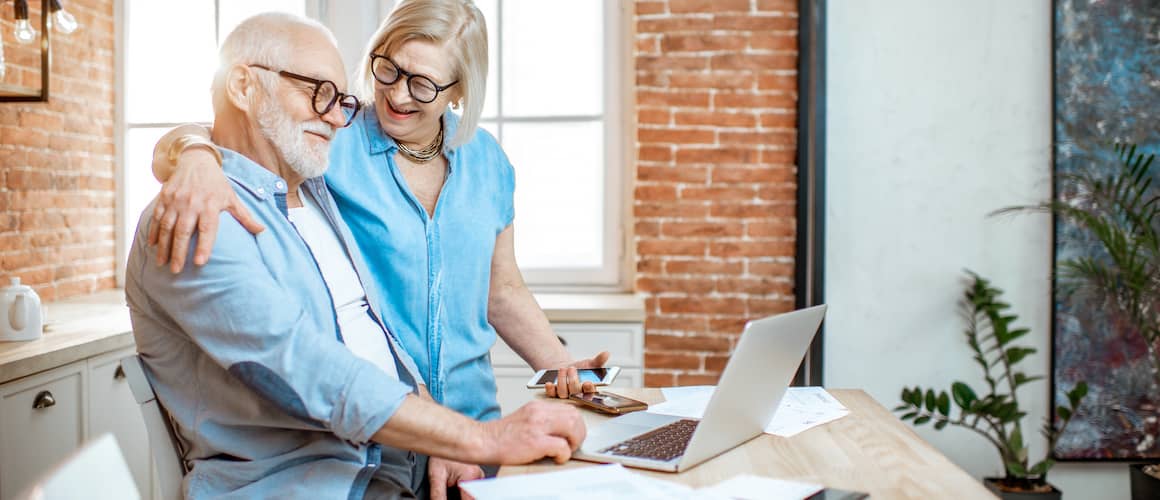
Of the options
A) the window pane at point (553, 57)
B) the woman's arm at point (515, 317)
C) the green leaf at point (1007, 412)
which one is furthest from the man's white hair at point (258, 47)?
the green leaf at point (1007, 412)

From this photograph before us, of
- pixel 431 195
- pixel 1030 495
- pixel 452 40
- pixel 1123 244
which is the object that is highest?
pixel 452 40

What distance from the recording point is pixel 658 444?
4.57ft

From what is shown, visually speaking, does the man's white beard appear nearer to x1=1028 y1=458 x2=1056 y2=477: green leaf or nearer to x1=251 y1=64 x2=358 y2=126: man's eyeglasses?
x1=251 y1=64 x2=358 y2=126: man's eyeglasses

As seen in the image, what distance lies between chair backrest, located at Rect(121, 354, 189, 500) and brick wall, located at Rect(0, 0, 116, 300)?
2.27m

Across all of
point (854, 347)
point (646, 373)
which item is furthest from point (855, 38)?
point (646, 373)

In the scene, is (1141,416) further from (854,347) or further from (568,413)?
(568,413)

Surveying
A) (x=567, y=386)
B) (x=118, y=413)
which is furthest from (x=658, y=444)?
(x=118, y=413)

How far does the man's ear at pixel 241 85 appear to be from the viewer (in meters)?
1.53

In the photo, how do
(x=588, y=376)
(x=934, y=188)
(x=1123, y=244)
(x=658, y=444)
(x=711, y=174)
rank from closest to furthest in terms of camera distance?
(x=658, y=444)
(x=588, y=376)
(x=1123, y=244)
(x=934, y=188)
(x=711, y=174)

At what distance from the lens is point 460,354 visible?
1.87 metres

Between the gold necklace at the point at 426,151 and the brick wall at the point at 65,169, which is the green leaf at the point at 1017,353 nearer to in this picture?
the gold necklace at the point at 426,151

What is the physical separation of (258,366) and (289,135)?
17.2 inches

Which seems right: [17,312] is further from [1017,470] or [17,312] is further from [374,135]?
[1017,470]

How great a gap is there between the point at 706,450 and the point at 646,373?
94.6 inches
